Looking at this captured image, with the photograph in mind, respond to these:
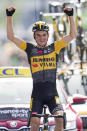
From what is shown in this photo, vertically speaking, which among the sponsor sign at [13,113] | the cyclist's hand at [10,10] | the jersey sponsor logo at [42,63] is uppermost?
the cyclist's hand at [10,10]

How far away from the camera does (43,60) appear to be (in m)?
9.31

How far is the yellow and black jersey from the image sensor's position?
9242 mm

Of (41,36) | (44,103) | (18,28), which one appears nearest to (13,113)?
(44,103)

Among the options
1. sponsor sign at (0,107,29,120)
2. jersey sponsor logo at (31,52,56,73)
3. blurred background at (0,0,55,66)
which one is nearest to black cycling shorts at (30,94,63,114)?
jersey sponsor logo at (31,52,56,73)

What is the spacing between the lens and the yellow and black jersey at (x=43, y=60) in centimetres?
924

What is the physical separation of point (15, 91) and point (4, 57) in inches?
1255

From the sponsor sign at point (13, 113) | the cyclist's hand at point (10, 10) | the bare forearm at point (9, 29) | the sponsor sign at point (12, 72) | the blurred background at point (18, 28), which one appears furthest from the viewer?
the blurred background at point (18, 28)

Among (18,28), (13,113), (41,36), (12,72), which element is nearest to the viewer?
(41,36)

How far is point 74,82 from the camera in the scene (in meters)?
17.5

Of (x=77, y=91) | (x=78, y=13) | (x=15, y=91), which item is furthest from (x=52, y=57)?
(x=78, y=13)

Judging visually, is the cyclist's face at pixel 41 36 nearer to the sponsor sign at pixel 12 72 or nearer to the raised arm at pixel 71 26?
the raised arm at pixel 71 26

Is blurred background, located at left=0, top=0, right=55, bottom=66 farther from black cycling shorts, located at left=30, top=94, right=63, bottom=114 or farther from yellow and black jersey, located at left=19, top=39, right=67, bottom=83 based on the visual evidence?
black cycling shorts, located at left=30, top=94, right=63, bottom=114

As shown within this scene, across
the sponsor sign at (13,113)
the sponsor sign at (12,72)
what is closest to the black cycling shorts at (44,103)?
the sponsor sign at (13,113)

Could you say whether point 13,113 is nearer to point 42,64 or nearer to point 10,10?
point 42,64
